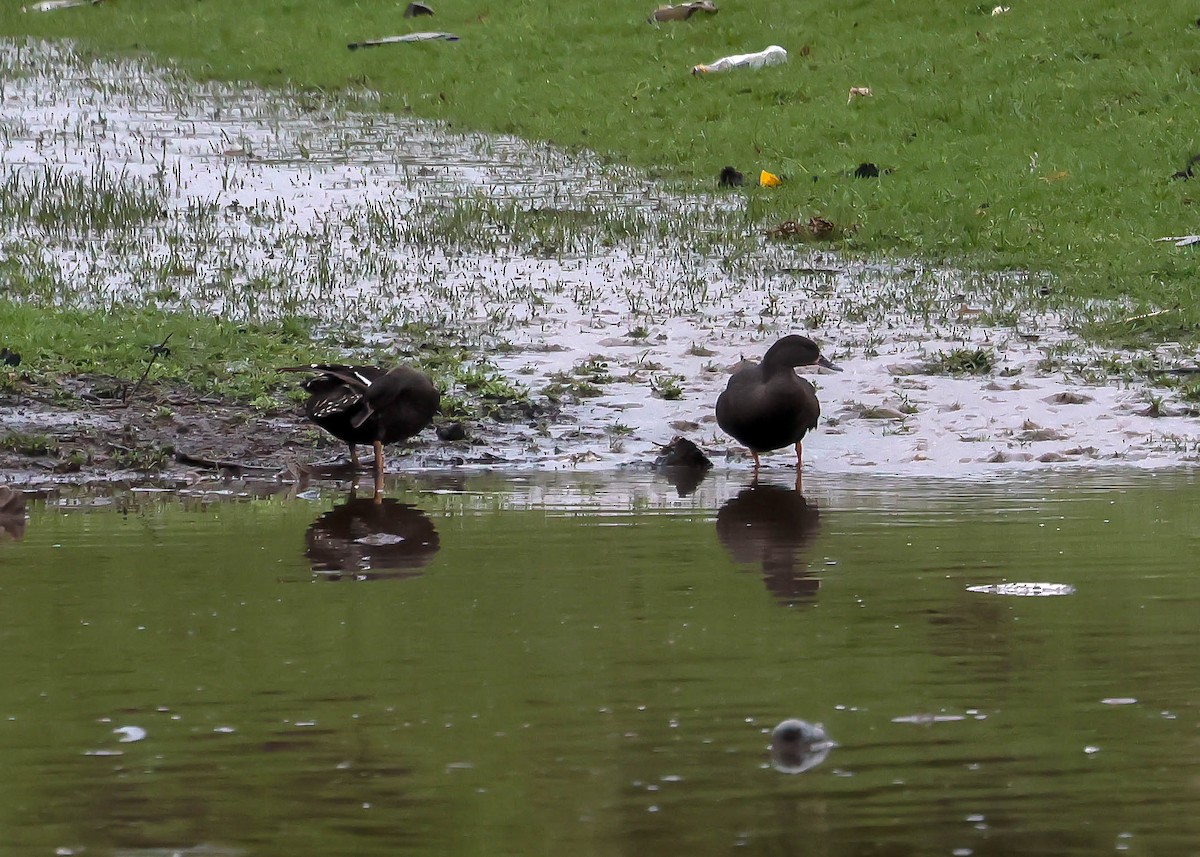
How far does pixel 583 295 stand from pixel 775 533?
21.8 feet

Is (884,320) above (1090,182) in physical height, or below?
below

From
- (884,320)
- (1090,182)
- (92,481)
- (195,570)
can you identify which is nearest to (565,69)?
(1090,182)

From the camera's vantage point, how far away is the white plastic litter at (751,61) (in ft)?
85.6

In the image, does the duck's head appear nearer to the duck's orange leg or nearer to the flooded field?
the flooded field

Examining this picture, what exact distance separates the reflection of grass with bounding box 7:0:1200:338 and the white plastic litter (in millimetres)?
304

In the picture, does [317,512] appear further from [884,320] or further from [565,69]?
[565,69]

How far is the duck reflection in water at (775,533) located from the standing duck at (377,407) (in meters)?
1.89

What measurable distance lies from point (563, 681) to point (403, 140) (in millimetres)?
18834

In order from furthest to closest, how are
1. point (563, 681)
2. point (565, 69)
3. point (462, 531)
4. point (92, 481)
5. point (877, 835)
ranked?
point (565, 69) < point (92, 481) < point (462, 531) < point (563, 681) < point (877, 835)

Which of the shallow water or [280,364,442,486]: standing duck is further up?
[280,364,442,486]: standing duck

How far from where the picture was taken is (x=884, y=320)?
46.5 feet

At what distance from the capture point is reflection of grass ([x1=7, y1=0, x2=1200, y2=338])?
17344 millimetres

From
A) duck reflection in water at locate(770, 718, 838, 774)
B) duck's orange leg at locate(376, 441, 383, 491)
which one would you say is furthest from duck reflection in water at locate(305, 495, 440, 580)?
duck reflection in water at locate(770, 718, 838, 774)

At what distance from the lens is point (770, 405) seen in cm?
1052
